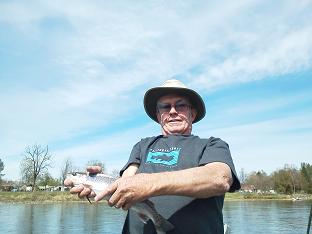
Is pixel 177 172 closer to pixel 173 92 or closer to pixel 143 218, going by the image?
pixel 143 218

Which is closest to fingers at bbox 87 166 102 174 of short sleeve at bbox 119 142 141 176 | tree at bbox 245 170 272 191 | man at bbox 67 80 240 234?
man at bbox 67 80 240 234

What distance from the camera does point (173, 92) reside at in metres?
4.14

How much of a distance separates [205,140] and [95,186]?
1.07m

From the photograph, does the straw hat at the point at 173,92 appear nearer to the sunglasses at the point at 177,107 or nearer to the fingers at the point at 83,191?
the sunglasses at the point at 177,107

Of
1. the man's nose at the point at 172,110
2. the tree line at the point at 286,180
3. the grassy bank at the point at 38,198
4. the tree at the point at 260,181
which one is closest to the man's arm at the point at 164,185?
the man's nose at the point at 172,110

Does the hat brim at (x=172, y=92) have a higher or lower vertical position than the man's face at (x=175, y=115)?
higher

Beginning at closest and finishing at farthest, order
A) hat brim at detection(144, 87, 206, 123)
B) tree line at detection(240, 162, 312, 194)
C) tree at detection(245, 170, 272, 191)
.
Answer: hat brim at detection(144, 87, 206, 123), tree line at detection(240, 162, 312, 194), tree at detection(245, 170, 272, 191)

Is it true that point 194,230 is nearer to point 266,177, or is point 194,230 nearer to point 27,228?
point 27,228

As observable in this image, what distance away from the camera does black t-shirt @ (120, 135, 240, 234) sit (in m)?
3.28

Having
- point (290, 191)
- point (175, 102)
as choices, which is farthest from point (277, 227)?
point (290, 191)

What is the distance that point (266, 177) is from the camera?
138750 millimetres

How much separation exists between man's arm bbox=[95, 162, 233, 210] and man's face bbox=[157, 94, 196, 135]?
1.21 meters

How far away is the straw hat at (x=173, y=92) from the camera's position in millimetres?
4012

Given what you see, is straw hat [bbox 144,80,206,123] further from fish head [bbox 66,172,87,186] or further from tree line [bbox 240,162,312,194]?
tree line [bbox 240,162,312,194]
